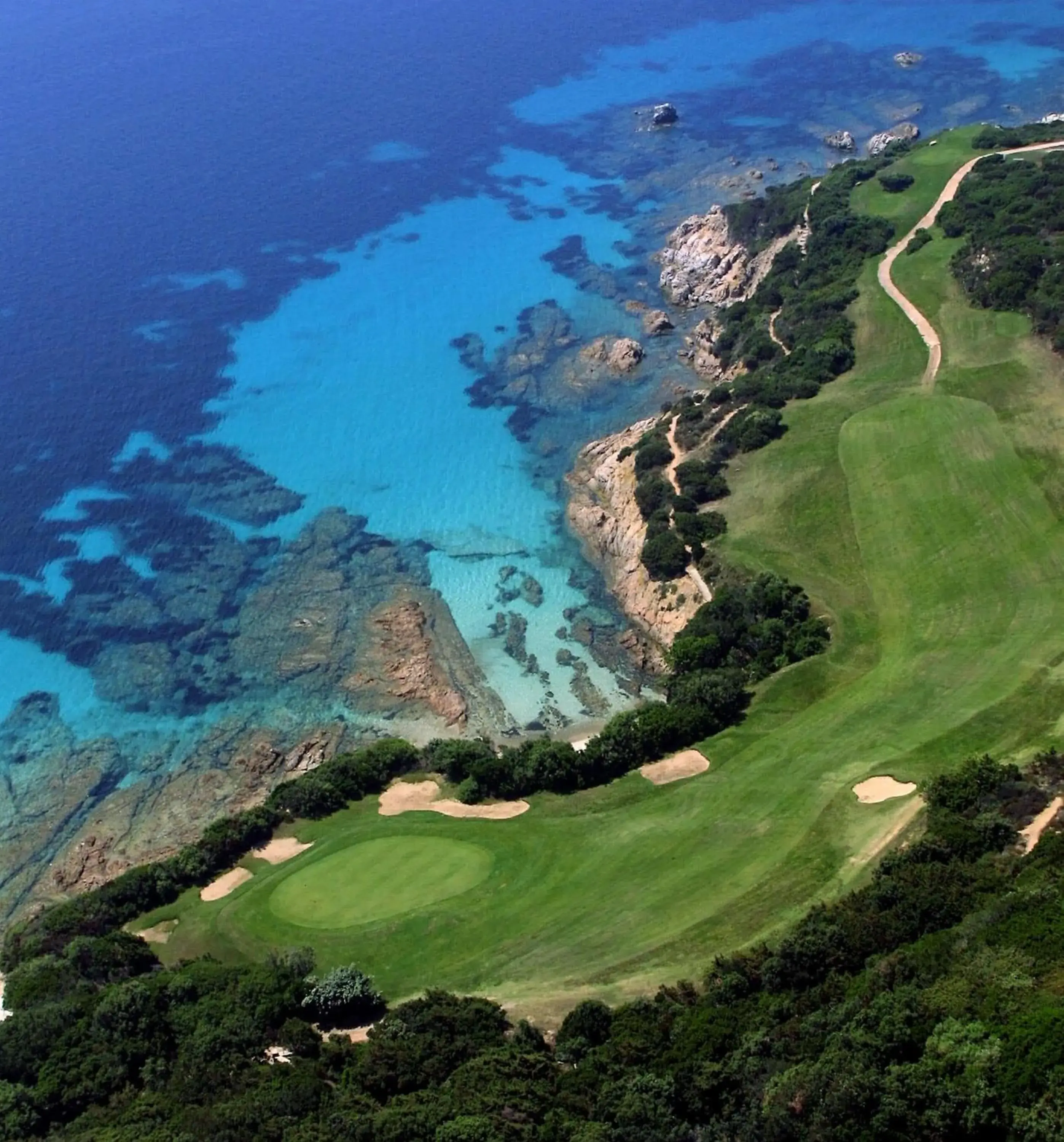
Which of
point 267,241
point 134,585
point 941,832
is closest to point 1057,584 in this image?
point 941,832

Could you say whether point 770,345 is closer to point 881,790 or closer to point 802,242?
point 802,242

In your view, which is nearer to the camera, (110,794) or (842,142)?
(110,794)

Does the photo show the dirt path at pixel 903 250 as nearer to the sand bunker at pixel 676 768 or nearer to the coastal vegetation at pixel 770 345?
the coastal vegetation at pixel 770 345

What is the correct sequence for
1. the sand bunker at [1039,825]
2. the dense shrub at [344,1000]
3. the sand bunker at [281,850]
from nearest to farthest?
1. the sand bunker at [1039,825]
2. the dense shrub at [344,1000]
3. the sand bunker at [281,850]

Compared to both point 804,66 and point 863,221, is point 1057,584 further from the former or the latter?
point 804,66

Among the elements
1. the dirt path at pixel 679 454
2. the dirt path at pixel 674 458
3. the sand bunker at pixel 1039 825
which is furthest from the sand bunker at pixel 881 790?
the dirt path at pixel 674 458

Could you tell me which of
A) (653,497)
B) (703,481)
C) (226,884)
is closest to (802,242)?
(703,481)

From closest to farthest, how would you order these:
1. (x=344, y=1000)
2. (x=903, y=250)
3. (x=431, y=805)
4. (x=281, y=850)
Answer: (x=344, y=1000) → (x=281, y=850) → (x=431, y=805) → (x=903, y=250)

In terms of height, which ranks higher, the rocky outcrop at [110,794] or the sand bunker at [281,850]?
the sand bunker at [281,850]
